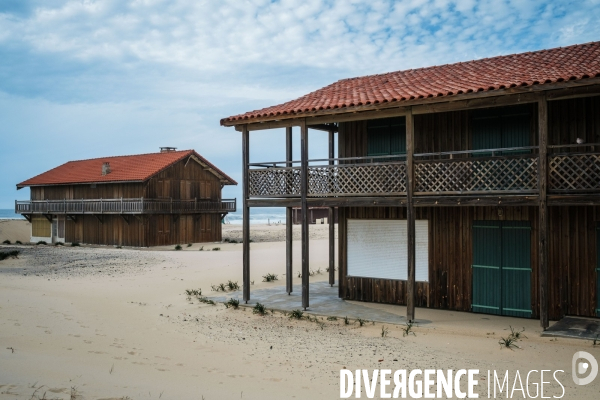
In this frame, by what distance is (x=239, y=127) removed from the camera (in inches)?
635

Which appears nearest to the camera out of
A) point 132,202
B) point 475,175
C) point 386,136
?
point 475,175

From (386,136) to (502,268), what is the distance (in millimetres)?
4644

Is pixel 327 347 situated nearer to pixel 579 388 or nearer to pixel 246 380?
pixel 246 380

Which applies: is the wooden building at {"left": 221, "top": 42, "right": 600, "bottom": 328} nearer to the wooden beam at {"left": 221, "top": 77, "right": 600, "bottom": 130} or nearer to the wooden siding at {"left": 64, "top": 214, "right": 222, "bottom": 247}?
the wooden beam at {"left": 221, "top": 77, "right": 600, "bottom": 130}

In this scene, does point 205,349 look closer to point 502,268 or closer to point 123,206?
point 502,268

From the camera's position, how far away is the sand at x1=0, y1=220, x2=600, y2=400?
8.29m

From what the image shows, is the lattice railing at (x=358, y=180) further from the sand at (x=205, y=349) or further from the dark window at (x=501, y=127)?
the sand at (x=205, y=349)

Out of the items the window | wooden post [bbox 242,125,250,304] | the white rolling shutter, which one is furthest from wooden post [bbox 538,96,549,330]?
wooden post [bbox 242,125,250,304]

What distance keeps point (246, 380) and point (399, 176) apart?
6682 millimetres

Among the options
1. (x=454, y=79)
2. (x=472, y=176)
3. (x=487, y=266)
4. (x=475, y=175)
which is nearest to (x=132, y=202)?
(x=454, y=79)

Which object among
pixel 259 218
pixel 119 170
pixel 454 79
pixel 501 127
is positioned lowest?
pixel 259 218

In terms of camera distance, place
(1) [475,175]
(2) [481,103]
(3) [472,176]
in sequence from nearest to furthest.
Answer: (2) [481,103], (1) [475,175], (3) [472,176]

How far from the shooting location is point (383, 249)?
51.4 ft

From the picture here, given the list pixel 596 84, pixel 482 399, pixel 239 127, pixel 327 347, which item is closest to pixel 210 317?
pixel 327 347
